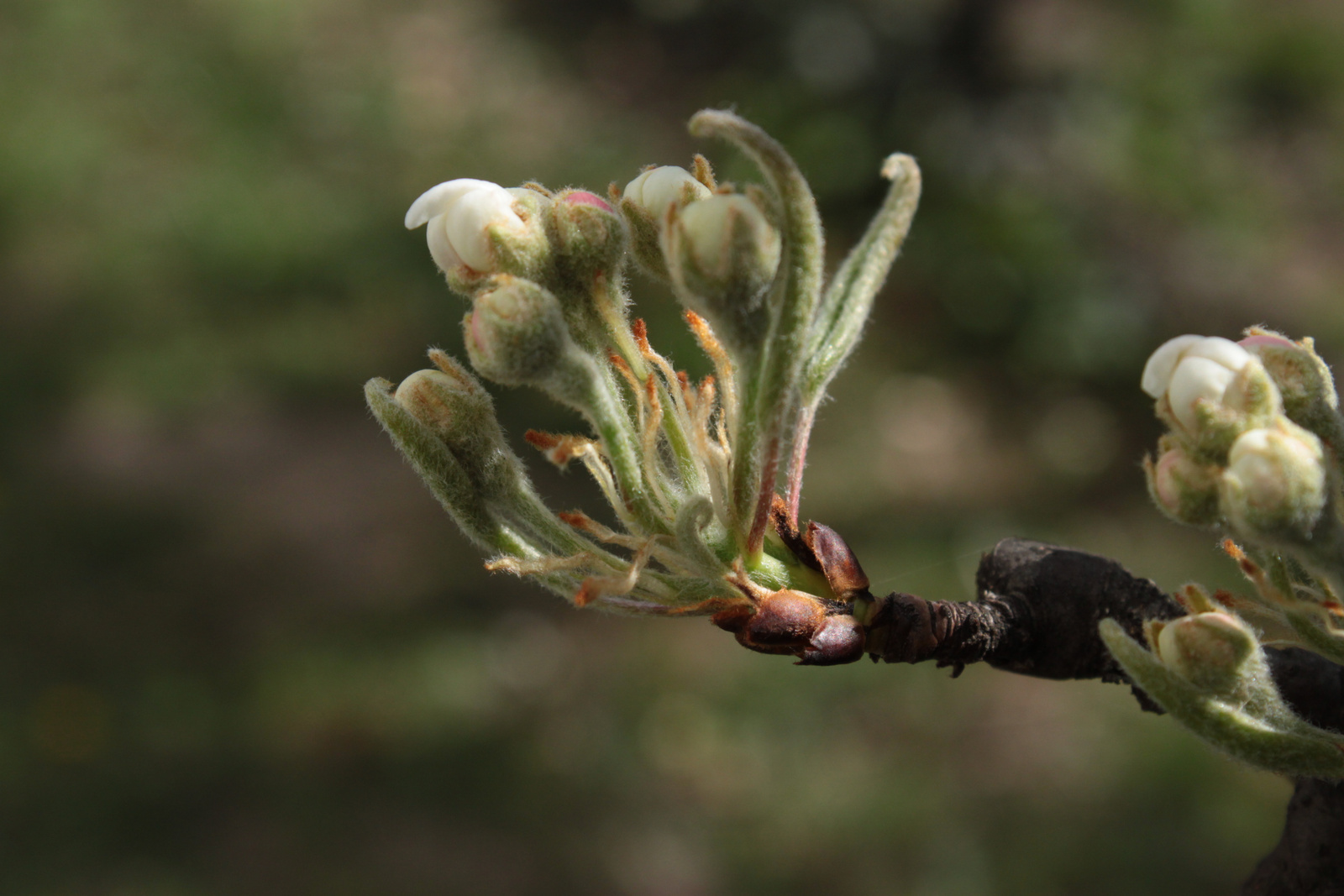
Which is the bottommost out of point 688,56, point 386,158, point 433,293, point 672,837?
point 672,837

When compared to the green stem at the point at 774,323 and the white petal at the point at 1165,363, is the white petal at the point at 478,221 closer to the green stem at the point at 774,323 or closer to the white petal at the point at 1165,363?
the green stem at the point at 774,323

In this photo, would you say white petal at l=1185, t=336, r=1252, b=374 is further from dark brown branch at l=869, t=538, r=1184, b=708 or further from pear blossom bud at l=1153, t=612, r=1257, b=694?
dark brown branch at l=869, t=538, r=1184, b=708

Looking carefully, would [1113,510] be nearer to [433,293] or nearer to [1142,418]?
[1142,418]

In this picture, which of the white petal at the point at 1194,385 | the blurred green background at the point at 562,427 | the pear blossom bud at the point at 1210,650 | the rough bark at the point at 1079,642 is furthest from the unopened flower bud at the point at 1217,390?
the blurred green background at the point at 562,427

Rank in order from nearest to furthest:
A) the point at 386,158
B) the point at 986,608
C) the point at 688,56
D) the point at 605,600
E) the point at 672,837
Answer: the point at 605,600 → the point at 986,608 → the point at 672,837 → the point at 386,158 → the point at 688,56

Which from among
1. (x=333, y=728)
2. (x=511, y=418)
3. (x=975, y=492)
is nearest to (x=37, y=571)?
(x=333, y=728)

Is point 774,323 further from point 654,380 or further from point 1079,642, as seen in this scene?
point 1079,642

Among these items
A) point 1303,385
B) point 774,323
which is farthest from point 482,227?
point 1303,385
